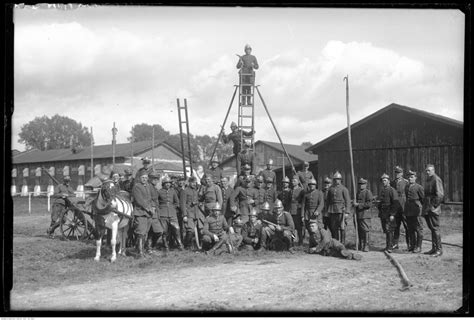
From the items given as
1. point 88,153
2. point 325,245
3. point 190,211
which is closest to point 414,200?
point 325,245

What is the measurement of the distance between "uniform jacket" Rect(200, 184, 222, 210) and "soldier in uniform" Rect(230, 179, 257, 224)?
406mm

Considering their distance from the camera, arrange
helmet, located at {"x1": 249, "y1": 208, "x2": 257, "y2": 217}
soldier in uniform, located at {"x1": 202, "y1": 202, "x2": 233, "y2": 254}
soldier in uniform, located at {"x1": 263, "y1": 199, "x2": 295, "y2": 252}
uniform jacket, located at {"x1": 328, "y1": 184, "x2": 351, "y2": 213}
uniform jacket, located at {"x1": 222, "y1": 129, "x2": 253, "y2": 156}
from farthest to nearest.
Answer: uniform jacket, located at {"x1": 222, "y1": 129, "x2": 253, "y2": 156} < helmet, located at {"x1": 249, "y1": 208, "x2": 257, "y2": 217} < uniform jacket, located at {"x1": 328, "y1": 184, "x2": 351, "y2": 213} < soldier in uniform, located at {"x1": 263, "y1": 199, "x2": 295, "y2": 252} < soldier in uniform, located at {"x1": 202, "y1": 202, "x2": 233, "y2": 254}

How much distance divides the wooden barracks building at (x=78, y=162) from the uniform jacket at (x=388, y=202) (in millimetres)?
35262

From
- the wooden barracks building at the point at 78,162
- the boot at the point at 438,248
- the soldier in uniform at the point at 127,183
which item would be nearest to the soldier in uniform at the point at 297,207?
the boot at the point at 438,248

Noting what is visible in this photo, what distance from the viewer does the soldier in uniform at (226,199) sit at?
48.2ft

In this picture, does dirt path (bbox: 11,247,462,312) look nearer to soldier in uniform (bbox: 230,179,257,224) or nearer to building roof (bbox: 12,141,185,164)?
soldier in uniform (bbox: 230,179,257,224)

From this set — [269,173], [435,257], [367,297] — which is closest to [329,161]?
[269,173]

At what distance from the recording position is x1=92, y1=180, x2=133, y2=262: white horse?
11375 millimetres

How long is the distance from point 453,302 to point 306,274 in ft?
9.89

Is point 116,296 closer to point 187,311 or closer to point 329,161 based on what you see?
point 187,311

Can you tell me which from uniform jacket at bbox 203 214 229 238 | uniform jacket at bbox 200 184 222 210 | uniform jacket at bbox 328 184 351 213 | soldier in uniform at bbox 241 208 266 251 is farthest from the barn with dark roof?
uniform jacket at bbox 203 214 229 238

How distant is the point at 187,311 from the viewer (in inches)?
291

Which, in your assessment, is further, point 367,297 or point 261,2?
point 367,297

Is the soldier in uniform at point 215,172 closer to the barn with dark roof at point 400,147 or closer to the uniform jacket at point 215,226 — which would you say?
the uniform jacket at point 215,226
